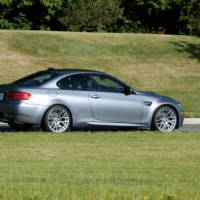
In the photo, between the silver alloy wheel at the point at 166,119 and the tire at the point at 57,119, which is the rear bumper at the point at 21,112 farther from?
the silver alloy wheel at the point at 166,119

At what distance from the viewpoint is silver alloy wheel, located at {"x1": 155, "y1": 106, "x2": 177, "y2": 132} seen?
18672 millimetres

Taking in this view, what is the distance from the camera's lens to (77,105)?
17.9 m

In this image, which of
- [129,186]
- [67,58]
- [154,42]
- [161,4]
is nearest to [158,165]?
[129,186]

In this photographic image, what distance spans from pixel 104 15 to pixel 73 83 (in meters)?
38.3

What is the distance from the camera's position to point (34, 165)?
12.0 meters

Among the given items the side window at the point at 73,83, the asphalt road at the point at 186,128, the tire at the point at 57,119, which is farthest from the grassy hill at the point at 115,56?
the tire at the point at 57,119

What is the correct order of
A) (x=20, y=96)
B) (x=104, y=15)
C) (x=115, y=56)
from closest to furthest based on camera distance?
(x=20, y=96) < (x=115, y=56) < (x=104, y=15)

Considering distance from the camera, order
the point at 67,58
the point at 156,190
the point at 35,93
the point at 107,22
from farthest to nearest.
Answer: the point at 107,22 < the point at 67,58 < the point at 35,93 < the point at 156,190

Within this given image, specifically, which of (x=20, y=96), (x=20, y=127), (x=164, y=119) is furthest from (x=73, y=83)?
(x=164, y=119)

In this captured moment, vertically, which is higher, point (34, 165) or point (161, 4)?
point (161, 4)

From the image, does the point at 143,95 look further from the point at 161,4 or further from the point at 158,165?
the point at 161,4

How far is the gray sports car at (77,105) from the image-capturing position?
57.3ft

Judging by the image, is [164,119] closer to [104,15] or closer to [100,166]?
[100,166]

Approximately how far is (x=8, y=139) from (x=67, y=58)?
89.3 feet
